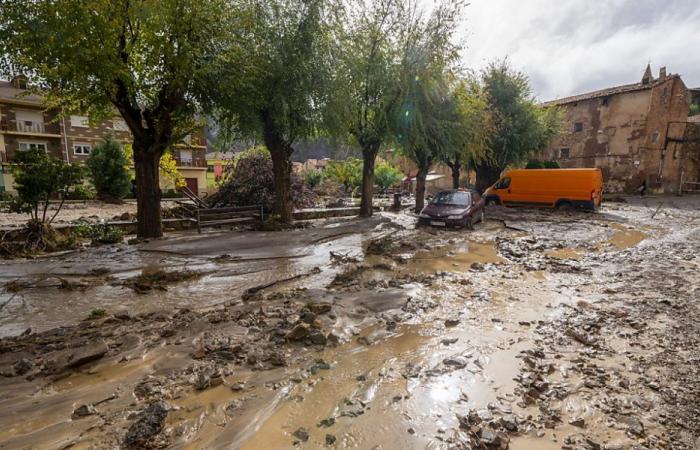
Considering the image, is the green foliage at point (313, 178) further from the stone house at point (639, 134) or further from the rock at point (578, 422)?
the rock at point (578, 422)

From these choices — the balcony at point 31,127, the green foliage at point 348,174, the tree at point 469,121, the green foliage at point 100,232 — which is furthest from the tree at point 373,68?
the balcony at point 31,127

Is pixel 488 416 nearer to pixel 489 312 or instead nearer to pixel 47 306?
pixel 489 312

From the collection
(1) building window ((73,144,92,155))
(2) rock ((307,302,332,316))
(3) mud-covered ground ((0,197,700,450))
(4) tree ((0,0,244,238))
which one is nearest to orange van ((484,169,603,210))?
(3) mud-covered ground ((0,197,700,450))

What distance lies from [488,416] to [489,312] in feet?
8.63

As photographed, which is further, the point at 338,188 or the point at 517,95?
the point at 338,188

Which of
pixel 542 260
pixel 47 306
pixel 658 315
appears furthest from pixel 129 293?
pixel 542 260

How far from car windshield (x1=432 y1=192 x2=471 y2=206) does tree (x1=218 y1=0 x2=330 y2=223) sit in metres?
5.89

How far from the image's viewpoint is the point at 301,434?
272 centimetres

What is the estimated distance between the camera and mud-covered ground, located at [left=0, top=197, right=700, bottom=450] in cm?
277

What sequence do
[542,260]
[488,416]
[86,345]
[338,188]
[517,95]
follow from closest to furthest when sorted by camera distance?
[488,416]
[86,345]
[542,260]
[517,95]
[338,188]

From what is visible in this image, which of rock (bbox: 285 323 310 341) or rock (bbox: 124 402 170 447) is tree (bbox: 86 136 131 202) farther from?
rock (bbox: 124 402 170 447)

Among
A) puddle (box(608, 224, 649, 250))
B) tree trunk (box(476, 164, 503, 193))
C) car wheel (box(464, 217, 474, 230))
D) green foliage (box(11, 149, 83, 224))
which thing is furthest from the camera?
tree trunk (box(476, 164, 503, 193))

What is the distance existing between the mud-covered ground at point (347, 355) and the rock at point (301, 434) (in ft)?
0.10

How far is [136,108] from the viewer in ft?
33.9
